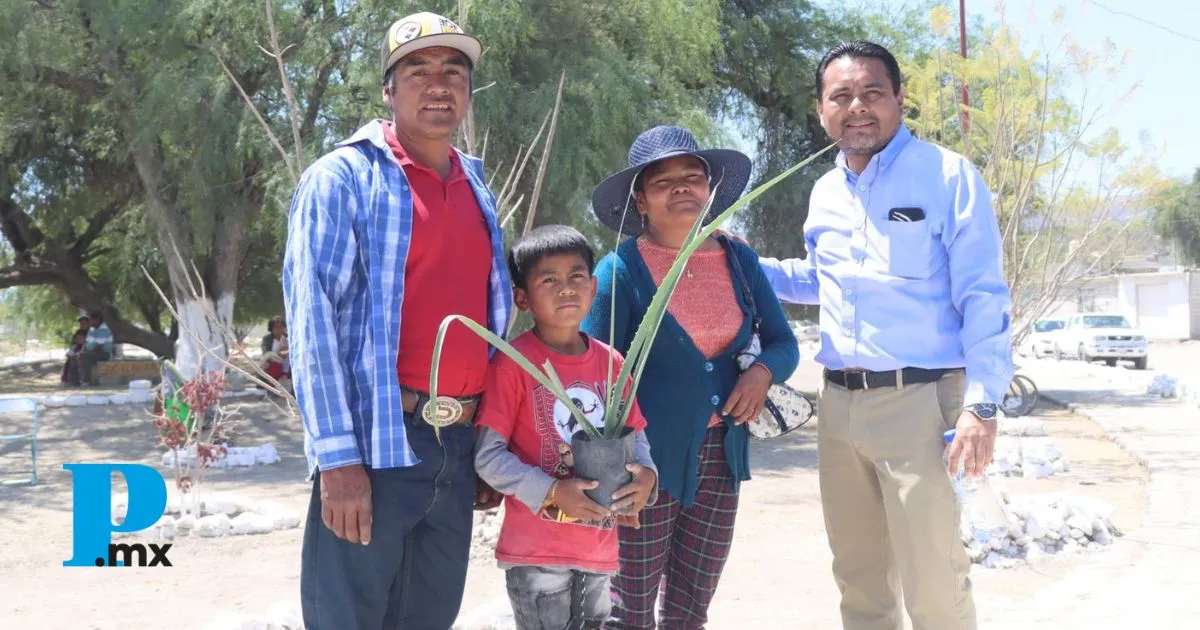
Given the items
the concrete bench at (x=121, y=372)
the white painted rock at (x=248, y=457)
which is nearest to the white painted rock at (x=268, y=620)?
the white painted rock at (x=248, y=457)

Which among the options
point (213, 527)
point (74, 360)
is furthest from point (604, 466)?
point (74, 360)

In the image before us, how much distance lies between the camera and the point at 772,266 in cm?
324

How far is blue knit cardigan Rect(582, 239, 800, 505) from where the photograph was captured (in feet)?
8.77

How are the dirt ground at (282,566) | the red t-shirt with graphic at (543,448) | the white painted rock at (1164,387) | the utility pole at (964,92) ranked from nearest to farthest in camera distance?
the red t-shirt with graphic at (543,448) < the dirt ground at (282,566) < the utility pole at (964,92) < the white painted rock at (1164,387)

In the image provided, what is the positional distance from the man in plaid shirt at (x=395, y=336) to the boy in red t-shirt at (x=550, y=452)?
8 centimetres

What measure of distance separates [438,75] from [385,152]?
22cm

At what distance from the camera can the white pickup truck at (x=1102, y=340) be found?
79.6ft

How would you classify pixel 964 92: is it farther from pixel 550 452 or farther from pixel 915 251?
pixel 550 452

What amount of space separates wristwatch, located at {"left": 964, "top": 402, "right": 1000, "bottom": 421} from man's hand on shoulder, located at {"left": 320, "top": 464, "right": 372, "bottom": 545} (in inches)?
58.7

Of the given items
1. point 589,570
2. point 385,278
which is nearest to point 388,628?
point 589,570

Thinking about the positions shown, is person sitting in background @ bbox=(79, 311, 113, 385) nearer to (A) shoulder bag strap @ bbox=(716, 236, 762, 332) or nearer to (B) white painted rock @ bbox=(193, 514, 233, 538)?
(B) white painted rock @ bbox=(193, 514, 233, 538)

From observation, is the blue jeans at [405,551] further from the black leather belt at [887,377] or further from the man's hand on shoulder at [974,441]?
the man's hand on shoulder at [974,441]

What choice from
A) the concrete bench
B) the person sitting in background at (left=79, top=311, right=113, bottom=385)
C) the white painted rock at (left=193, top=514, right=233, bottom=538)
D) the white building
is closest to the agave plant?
the white painted rock at (left=193, top=514, right=233, bottom=538)

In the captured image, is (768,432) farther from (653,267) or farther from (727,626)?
(727,626)
